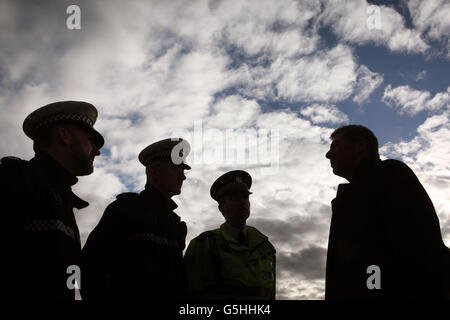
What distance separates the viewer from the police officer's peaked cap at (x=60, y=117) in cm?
349

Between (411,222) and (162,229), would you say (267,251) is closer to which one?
(162,229)

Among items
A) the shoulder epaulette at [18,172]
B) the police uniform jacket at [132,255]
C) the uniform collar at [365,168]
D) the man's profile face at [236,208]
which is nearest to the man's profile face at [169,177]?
the police uniform jacket at [132,255]

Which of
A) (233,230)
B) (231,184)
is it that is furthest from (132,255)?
(231,184)

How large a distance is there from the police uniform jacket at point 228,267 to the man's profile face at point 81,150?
7.38ft

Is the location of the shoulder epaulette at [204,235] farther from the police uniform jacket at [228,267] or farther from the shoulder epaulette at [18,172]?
the shoulder epaulette at [18,172]

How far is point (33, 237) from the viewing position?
254 cm

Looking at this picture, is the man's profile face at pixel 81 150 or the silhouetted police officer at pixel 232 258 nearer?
the man's profile face at pixel 81 150

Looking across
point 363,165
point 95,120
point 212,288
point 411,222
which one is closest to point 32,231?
point 95,120

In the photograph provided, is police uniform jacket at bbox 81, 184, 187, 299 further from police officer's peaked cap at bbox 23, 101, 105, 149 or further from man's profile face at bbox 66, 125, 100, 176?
police officer's peaked cap at bbox 23, 101, 105, 149

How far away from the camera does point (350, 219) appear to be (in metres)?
3.81

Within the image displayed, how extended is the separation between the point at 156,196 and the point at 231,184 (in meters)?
2.00

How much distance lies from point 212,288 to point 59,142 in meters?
2.77

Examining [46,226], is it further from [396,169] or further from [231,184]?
[231,184]

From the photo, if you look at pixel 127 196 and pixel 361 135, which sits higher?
pixel 361 135
